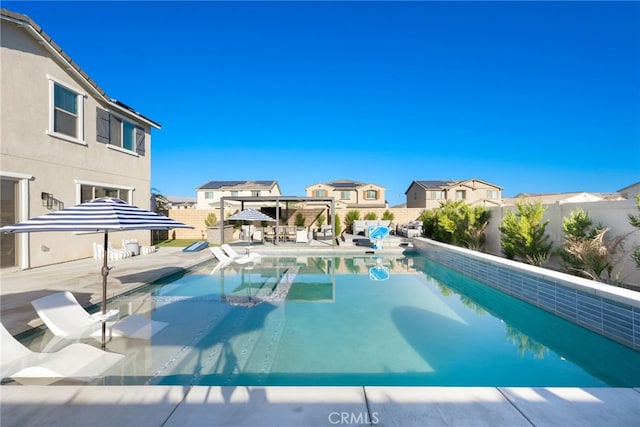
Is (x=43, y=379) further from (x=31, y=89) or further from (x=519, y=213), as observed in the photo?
(x=519, y=213)

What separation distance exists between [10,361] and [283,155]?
37201mm

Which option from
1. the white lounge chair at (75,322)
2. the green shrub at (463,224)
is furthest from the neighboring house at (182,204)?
the white lounge chair at (75,322)

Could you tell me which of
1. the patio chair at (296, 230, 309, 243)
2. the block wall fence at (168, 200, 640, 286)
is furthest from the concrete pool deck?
the patio chair at (296, 230, 309, 243)

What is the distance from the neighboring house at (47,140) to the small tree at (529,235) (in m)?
14.6

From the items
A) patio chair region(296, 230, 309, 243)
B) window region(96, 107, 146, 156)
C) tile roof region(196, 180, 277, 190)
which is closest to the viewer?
window region(96, 107, 146, 156)

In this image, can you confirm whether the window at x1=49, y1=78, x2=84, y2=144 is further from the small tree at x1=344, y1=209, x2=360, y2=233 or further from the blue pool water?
the small tree at x1=344, y1=209, x2=360, y2=233

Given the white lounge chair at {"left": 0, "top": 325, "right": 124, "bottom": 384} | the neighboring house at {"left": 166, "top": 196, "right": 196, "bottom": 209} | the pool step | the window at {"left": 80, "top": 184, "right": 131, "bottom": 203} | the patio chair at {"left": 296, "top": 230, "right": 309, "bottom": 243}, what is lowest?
the pool step

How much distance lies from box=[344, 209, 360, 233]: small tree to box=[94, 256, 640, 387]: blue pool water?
16935mm

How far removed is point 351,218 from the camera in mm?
25594

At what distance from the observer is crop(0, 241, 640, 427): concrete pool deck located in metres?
2.47

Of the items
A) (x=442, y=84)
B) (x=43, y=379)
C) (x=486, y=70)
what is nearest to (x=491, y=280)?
(x=43, y=379)

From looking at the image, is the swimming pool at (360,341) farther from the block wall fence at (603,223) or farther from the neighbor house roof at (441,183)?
the neighbor house roof at (441,183)

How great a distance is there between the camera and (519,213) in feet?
31.2

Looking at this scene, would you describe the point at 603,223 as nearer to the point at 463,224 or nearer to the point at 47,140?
the point at 463,224
